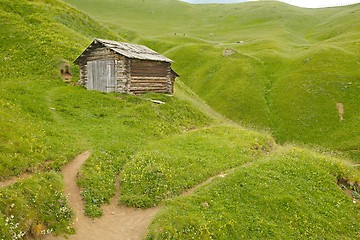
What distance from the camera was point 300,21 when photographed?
11525 centimetres

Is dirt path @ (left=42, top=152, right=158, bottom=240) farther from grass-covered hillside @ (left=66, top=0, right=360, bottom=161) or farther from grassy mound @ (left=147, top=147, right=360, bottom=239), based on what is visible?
grass-covered hillside @ (left=66, top=0, right=360, bottom=161)

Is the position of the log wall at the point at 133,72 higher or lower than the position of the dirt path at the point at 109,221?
higher

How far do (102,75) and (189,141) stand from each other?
15021 mm

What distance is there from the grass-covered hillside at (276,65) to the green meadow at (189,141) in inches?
12.5

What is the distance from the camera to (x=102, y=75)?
1542 inches

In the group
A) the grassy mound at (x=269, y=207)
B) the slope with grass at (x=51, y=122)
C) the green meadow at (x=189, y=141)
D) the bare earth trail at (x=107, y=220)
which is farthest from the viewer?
the green meadow at (x=189, y=141)

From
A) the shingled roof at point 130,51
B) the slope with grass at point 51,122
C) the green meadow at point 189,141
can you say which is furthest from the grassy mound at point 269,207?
the shingled roof at point 130,51

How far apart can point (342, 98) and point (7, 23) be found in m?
52.5

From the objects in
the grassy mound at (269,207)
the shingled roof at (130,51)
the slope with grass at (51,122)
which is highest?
the shingled roof at (130,51)

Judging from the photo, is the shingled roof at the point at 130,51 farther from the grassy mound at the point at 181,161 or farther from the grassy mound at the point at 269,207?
the grassy mound at the point at 269,207

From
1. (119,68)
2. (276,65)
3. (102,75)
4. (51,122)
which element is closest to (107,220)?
(51,122)

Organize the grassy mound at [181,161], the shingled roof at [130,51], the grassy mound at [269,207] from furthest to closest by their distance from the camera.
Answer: the shingled roof at [130,51] < the grassy mound at [181,161] < the grassy mound at [269,207]

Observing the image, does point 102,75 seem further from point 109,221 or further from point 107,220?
point 109,221

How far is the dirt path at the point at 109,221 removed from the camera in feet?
56.0
